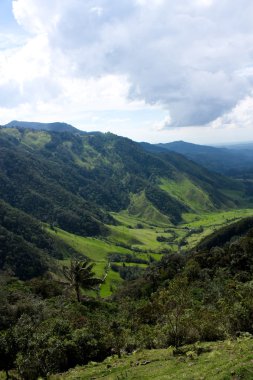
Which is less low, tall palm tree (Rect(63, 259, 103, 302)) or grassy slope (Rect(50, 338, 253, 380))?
grassy slope (Rect(50, 338, 253, 380))

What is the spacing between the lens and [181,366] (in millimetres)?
31266

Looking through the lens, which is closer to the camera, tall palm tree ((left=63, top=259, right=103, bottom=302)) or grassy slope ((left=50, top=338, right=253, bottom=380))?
grassy slope ((left=50, top=338, right=253, bottom=380))

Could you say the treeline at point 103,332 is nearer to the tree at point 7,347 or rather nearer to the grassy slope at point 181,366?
the tree at point 7,347

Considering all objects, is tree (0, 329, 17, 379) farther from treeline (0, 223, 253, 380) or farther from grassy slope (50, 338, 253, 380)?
grassy slope (50, 338, 253, 380)

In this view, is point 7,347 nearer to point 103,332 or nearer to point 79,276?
point 103,332

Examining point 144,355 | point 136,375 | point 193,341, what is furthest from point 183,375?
point 193,341

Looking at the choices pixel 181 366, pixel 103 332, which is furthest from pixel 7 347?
pixel 181 366

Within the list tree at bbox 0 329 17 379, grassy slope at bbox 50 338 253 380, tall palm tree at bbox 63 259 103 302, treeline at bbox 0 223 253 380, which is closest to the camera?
grassy slope at bbox 50 338 253 380

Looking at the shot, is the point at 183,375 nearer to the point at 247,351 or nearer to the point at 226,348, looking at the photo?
the point at 247,351

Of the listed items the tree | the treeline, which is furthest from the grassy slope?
the tree

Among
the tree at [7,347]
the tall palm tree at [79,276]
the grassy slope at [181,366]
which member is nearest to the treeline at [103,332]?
the tree at [7,347]

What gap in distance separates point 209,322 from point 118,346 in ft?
36.1

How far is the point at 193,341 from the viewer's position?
1693 inches

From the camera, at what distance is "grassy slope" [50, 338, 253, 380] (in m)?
25.5
